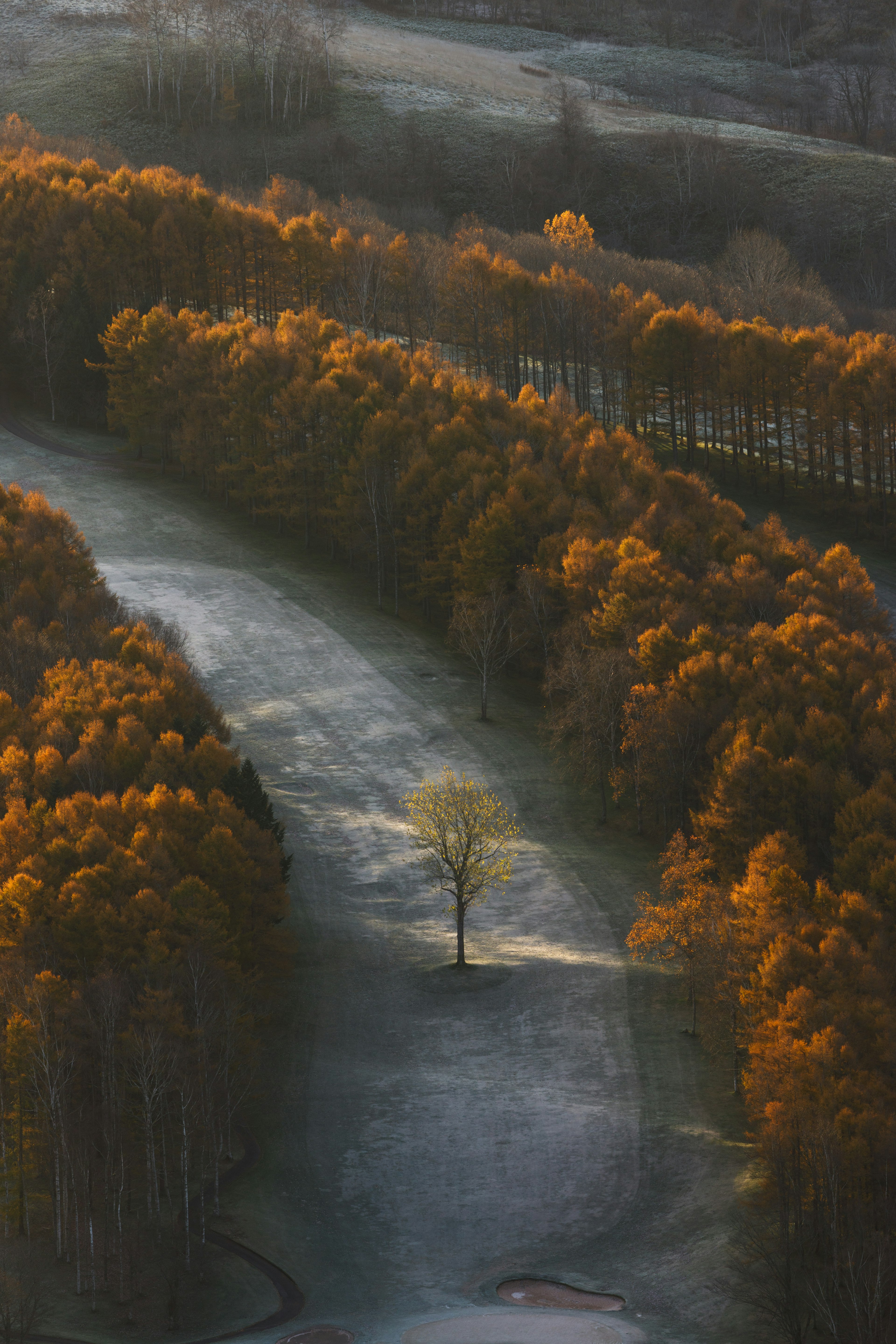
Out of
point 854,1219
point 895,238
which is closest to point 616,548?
point 854,1219

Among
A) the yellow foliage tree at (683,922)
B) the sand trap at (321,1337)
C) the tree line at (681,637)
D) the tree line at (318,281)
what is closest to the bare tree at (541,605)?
the tree line at (681,637)

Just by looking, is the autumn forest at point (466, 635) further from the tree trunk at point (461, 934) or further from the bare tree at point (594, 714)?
the tree trunk at point (461, 934)

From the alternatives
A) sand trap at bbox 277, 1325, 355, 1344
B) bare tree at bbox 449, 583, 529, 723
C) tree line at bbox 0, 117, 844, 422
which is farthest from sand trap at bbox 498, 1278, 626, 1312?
tree line at bbox 0, 117, 844, 422

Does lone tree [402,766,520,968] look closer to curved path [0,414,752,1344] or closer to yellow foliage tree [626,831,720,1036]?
curved path [0,414,752,1344]

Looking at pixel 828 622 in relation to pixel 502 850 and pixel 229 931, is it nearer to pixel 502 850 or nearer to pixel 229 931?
pixel 502 850

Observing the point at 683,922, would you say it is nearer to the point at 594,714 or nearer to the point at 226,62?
the point at 594,714
